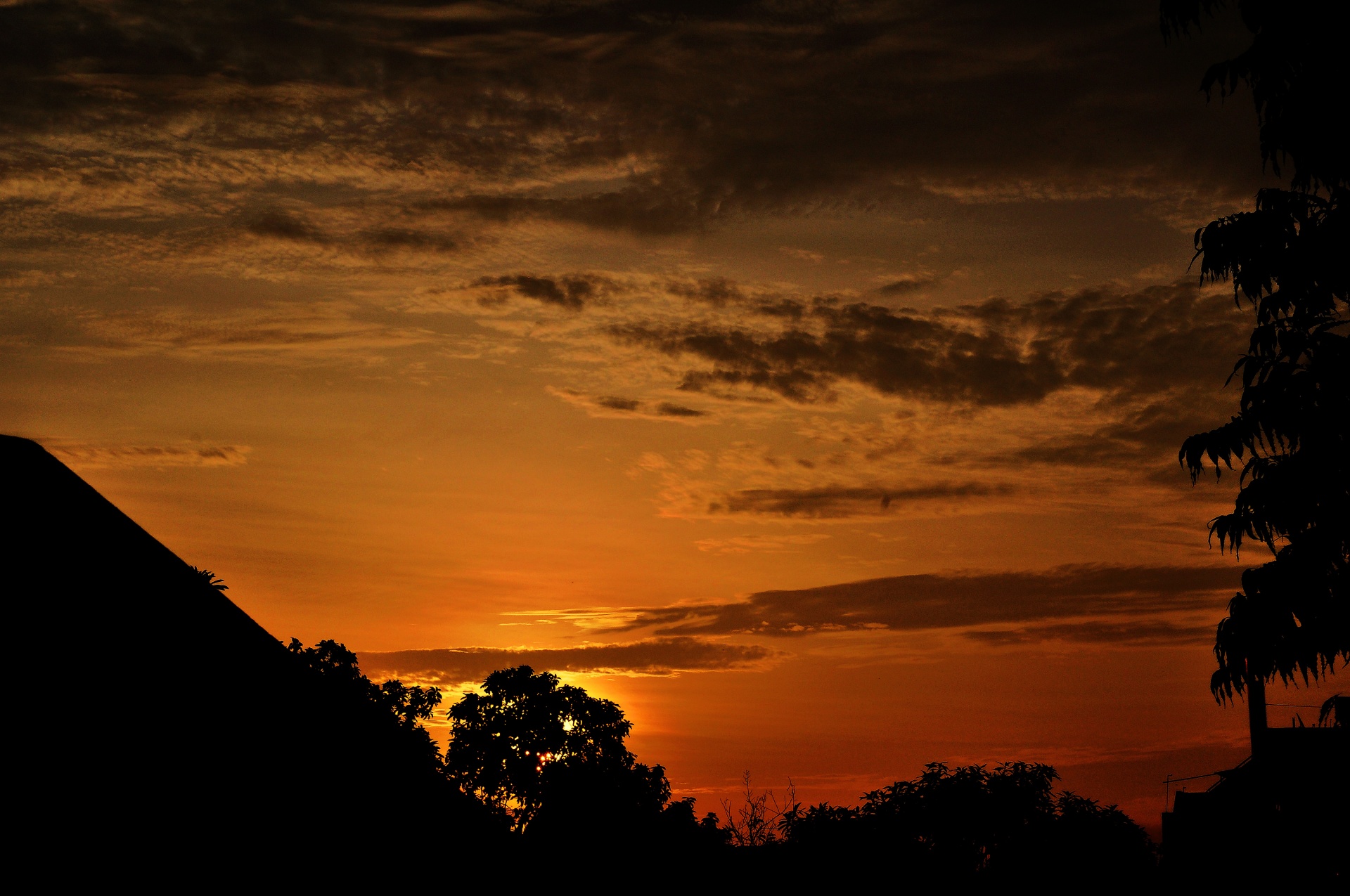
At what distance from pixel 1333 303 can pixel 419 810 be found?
→ 12612 millimetres

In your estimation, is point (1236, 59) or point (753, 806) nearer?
point (1236, 59)

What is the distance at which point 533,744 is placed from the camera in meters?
62.8

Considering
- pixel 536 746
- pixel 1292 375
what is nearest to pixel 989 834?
pixel 536 746

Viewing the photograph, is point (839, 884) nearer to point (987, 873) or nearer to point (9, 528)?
point (987, 873)

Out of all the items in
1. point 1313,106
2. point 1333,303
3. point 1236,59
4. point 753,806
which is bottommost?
point 753,806

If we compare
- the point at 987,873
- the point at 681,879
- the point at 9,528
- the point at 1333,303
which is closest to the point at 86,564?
the point at 9,528

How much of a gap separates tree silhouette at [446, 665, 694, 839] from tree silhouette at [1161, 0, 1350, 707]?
4716 centimetres

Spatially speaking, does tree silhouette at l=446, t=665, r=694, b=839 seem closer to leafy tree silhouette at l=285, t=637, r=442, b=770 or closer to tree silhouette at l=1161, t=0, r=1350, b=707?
leafy tree silhouette at l=285, t=637, r=442, b=770

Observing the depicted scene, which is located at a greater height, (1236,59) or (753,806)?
(1236,59)

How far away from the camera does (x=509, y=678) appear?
64.6 metres

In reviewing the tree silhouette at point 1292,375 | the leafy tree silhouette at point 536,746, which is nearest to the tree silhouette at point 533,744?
the leafy tree silhouette at point 536,746

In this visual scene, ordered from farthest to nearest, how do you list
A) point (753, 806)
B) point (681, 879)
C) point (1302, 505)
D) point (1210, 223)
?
1. point (753, 806)
2. point (681, 879)
3. point (1210, 223)
4. point (1302, 505)

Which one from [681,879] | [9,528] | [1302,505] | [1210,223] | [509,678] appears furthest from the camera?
[509,678]

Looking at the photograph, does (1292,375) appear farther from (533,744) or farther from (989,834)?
(533,744)
